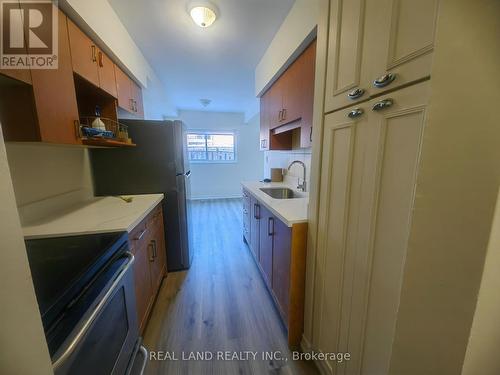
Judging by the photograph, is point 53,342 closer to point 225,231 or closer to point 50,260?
point 50,260

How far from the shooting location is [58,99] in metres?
1.07

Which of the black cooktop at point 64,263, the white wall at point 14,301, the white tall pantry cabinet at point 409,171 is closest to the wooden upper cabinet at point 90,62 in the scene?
the black cooktop at point 64,263

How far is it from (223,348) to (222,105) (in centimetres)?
451

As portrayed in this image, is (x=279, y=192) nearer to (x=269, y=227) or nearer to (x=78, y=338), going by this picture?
(x=269, y=227)

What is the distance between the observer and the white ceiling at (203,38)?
160 centimetres

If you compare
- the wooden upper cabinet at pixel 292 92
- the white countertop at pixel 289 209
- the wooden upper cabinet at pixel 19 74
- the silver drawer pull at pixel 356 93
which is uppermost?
the wooden upper cabinet at pixel 292 92

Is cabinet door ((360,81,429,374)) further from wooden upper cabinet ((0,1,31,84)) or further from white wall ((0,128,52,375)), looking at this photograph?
wooden upper cabinet ((0,1,31,84))

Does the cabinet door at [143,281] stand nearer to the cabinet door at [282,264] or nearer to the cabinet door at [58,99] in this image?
the cabinet door at [58,99]

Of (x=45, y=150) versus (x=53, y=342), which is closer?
(x=53, y=342)

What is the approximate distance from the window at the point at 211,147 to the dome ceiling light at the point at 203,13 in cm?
393

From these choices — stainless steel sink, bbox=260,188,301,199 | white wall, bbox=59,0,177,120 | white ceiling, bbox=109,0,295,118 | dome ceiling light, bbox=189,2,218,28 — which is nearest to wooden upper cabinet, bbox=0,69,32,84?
white wall, bbox=59,0,177,120

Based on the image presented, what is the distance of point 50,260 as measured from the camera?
83cm

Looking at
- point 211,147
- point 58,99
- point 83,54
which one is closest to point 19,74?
point 58,99

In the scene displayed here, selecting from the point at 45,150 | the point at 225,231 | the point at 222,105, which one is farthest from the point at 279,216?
the point at 222,105
